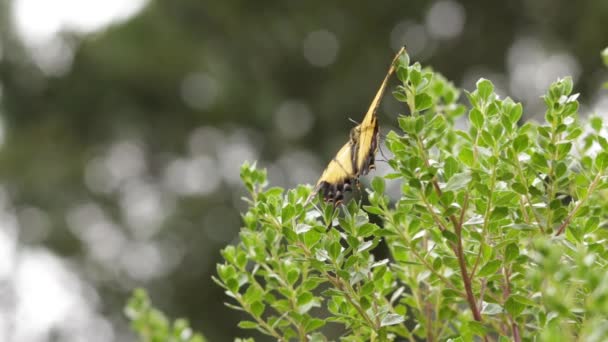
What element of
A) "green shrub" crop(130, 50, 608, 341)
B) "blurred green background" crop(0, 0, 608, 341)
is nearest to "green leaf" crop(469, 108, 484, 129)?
A: "green shrub" crop(130, 50, 608, 341)

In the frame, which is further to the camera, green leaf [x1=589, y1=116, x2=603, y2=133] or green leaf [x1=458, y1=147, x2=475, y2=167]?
green leaf [x1=589, y1=116, x2=603, y2=133]

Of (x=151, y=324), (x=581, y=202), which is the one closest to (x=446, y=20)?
(x=151, y=324)

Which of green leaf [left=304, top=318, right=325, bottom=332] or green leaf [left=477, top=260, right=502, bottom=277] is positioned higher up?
green leaf [left=304, top=318, right=325, bottom=332]

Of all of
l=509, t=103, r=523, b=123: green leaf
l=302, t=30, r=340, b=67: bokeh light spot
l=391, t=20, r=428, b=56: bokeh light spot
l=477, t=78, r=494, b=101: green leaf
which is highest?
l=302, t=30, r=340, b=67: bokeh light spot

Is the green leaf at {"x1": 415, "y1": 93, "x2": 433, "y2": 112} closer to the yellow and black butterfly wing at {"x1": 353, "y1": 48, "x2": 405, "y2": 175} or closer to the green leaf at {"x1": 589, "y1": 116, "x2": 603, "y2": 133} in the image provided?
the yellow and black butterfly wing at {"x1": 353, "y1": 48, "x2": 405, "y2": 175}

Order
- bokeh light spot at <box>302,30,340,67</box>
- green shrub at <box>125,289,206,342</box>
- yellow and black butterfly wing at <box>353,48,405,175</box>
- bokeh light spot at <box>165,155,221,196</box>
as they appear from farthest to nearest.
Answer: bokeh light spot at <box>165,155,221,196</box> → bokeh light spot at <box>302,30,340,67</box> → green shrub at <box>125,289,206,342</box> → yellow and black butterfly wing at <box>353,48,405,175</box>

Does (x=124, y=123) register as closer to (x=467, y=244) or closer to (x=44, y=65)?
(x=44, y=65)
